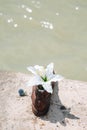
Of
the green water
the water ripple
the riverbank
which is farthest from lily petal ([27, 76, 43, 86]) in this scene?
the water ripple

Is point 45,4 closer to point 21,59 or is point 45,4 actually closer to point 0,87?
point 21,59

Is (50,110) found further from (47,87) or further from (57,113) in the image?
(47,87)

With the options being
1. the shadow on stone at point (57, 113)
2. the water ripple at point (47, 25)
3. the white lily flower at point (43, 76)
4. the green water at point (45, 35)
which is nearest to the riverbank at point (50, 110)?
the shadow on stone at point (57, 113)

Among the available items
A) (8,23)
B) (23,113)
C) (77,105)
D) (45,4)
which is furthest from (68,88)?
(45,4)

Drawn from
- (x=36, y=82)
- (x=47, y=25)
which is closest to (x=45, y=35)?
(x=47, y=25)

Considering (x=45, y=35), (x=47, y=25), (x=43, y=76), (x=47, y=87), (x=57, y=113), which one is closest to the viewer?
(x=47, y=87)

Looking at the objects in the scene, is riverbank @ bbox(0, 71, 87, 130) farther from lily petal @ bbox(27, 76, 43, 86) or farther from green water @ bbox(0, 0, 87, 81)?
green water @ bbox(0, 0, 87, 81)

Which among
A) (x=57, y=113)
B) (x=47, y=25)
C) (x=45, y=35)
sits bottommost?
(x=57, y=113)
